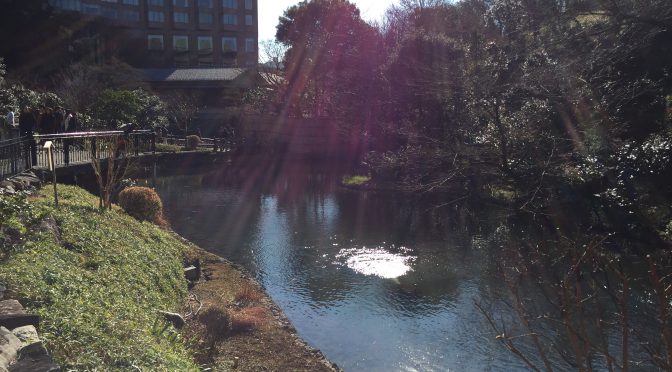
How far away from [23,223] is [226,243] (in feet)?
31.7

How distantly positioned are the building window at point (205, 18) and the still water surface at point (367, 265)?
144 ft

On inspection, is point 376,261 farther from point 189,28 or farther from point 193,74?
point 189,28

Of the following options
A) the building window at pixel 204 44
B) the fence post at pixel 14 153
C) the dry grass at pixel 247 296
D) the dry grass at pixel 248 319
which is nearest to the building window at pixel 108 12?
the building window at pixel 204 44

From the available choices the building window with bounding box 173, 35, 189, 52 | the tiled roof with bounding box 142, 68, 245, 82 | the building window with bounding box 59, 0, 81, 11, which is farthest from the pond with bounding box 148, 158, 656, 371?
the building window with bounding box 173, 35, 189, 52

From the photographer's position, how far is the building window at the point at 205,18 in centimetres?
6656

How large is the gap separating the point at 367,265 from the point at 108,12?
57.3m

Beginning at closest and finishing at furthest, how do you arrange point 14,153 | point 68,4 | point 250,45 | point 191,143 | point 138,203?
1. point 14,153
2. point 138,203
3. point 191,143
4. point 68,4
5. point 250,45

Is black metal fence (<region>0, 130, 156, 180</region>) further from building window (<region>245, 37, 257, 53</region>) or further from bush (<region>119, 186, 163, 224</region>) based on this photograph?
building window (<region>245, 37, 257, 53</region>)

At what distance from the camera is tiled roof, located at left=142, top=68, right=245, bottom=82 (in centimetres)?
4897

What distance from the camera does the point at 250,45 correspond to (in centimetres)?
6925

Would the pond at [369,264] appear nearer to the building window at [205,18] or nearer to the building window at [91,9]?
the building window at [91,9]

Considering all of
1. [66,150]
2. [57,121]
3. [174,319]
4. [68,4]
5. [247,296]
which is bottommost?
[247,296]

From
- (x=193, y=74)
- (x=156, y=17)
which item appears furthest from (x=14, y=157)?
(x=156, y=17)

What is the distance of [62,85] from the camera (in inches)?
1431
